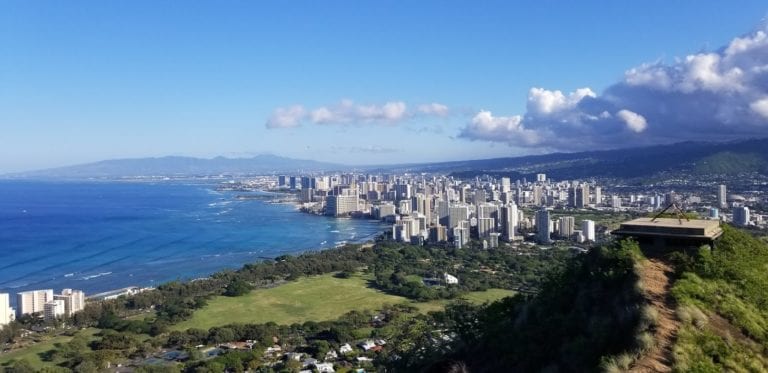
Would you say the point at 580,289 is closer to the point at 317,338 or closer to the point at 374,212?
the point at 317,338

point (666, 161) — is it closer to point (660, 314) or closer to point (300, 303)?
point (300, 303)

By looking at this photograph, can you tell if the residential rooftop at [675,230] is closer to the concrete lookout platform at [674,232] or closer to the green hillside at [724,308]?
the concrete lookout platform at [674,232]

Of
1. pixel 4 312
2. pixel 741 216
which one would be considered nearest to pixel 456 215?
pixel 741 216

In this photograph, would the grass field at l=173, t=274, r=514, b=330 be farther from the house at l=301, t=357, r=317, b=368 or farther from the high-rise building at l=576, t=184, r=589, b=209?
the high-rise building at l=576, t=184, r=589, b=209

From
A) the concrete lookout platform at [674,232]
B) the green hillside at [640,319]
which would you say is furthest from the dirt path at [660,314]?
the concrete lookout platform at [674,232]

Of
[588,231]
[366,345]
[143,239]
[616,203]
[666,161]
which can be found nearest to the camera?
[366,345]

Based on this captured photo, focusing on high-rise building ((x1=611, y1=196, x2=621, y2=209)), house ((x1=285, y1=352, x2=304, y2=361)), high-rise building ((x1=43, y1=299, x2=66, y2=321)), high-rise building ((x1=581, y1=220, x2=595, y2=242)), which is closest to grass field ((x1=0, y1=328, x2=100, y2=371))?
high-rise building ((x1=43, y1=299, x2=66, y2=321))
